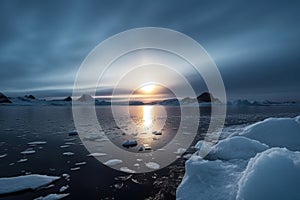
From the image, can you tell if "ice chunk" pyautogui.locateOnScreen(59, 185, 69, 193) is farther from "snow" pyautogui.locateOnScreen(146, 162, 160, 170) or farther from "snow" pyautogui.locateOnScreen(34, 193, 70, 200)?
"snow" pyautogui.locateOnScreen(146, 162, 160, 170)

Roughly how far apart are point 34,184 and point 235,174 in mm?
4597

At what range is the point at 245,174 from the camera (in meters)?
3.66

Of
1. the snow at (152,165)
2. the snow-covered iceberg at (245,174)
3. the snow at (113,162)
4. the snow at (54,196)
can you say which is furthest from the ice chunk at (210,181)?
the snow at (113,162)

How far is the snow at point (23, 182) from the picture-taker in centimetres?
459

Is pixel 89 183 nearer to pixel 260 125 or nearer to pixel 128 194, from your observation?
pixel 128 194

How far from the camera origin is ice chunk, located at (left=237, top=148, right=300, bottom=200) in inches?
121

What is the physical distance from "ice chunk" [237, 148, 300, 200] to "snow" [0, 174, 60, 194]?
4361 mm

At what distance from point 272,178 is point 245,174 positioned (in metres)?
0.46

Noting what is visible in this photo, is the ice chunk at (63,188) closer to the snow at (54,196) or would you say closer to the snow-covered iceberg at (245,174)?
the snow at (54,196)

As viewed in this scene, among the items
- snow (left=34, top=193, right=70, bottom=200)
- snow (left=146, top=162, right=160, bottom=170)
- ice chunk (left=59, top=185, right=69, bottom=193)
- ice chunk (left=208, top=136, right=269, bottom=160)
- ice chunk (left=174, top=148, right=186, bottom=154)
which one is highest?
ice chunk (left=208, top=136, right=269, bottom=160)

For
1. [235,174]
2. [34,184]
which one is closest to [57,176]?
[34,184]

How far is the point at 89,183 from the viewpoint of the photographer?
16.6ft

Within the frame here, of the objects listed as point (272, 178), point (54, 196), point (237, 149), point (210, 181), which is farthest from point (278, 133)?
point (54, 196)

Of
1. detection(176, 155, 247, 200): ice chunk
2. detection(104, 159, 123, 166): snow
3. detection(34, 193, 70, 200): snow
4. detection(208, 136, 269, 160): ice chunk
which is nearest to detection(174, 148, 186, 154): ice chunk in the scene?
detection(208, 136, 269, 160): ice chunk
